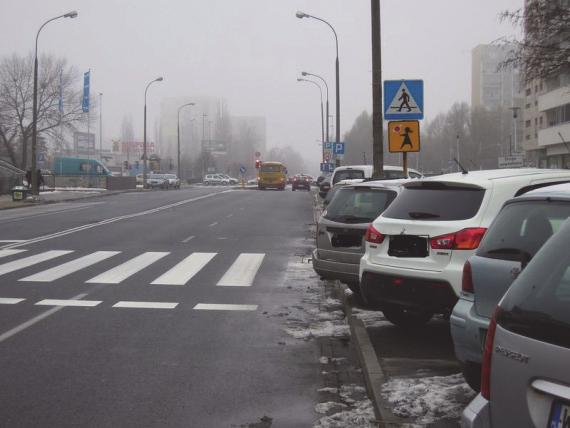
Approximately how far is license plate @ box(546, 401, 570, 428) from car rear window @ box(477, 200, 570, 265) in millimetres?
1622

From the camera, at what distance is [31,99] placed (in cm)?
6738

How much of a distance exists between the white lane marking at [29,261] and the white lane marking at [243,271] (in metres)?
3.68

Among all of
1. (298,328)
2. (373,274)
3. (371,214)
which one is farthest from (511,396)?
(371,214)

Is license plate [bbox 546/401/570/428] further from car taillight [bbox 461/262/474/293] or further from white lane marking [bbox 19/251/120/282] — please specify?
white lane marking [bbox 19/251/120/282]

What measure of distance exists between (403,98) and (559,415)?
9892 mm

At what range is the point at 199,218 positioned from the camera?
24297 millimetres

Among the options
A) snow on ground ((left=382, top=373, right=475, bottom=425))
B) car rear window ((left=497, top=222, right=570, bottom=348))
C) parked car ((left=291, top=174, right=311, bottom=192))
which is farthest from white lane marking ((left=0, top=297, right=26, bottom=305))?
parked car ((left=291, top=174, right=311, bottom=192))

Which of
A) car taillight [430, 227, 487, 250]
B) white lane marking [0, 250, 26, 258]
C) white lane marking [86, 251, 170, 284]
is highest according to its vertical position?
car taillight [430, 227, 487, 250]

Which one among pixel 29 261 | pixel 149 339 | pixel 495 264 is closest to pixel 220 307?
pixel 149 339

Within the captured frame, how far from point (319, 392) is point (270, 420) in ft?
2.43

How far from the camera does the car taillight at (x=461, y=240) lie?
19.9ft

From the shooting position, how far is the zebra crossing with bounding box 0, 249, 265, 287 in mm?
10898

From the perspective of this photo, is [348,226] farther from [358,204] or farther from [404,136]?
[404,136]

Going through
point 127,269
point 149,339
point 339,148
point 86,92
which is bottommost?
point 149,339
